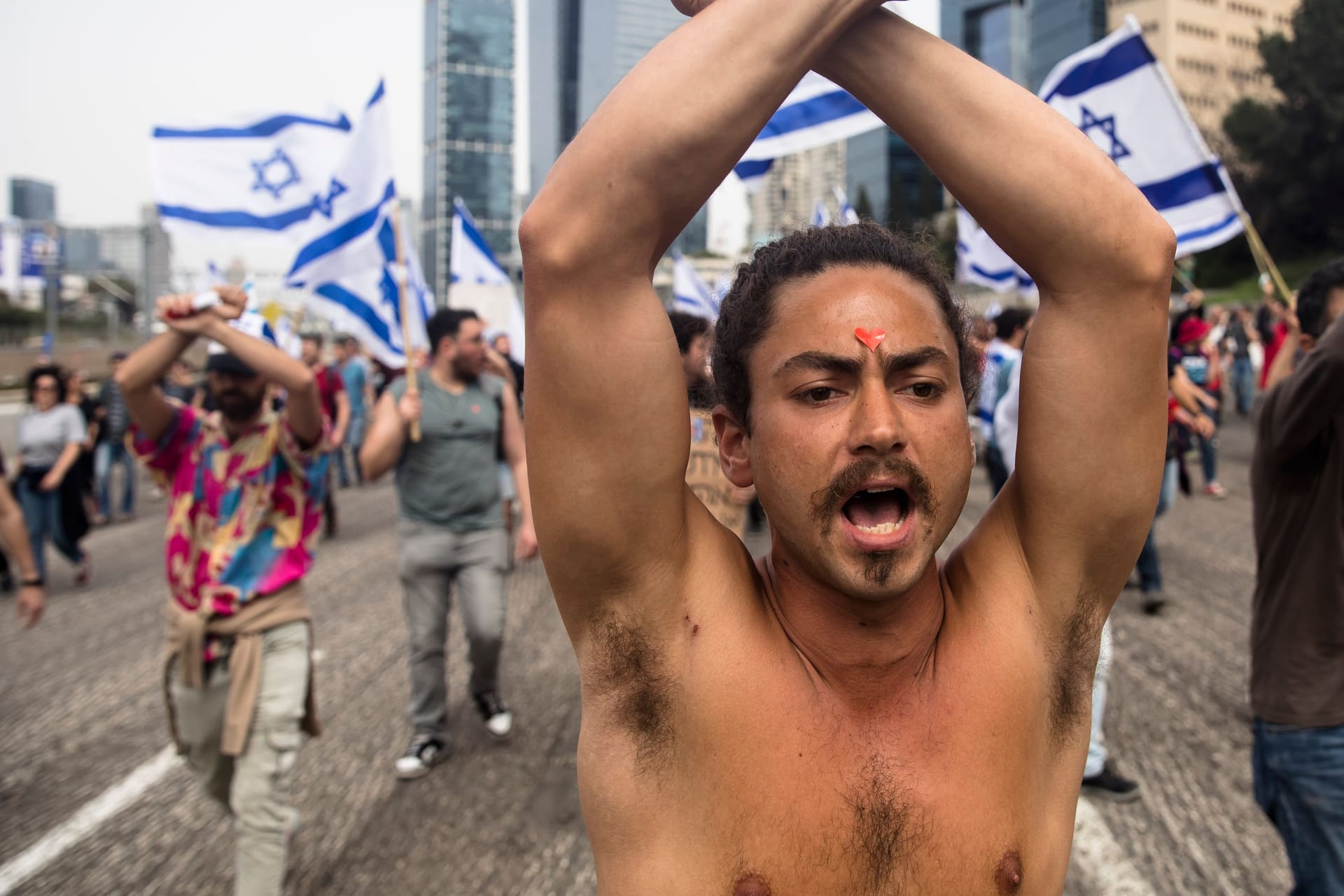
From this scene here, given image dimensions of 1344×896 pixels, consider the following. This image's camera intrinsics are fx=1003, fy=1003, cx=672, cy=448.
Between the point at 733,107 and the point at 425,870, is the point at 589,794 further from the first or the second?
the point at 425,870

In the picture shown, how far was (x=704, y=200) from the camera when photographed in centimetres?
128

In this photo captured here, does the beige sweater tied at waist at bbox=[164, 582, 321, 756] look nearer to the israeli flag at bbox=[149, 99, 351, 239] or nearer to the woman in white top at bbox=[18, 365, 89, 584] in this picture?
the israeli flag at bbox=[149, 99, 351, 239]

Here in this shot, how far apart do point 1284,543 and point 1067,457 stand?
1856 mm

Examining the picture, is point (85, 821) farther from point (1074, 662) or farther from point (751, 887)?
point (1074, 662)

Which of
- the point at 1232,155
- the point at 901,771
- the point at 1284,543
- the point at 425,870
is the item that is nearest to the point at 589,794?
the point at 901,771

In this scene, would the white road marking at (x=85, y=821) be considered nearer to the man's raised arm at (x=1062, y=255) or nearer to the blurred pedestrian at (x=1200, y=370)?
the man's raised arm at (x=1062, y=255)

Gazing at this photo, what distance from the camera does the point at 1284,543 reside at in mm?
2816

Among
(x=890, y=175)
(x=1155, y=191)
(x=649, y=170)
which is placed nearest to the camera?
(x=649, y=170)

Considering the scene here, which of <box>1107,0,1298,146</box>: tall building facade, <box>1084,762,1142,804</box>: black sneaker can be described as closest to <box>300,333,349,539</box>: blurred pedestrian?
<box>1084,762,1142,804</box>: black sneaker

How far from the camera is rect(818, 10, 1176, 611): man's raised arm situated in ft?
4.30

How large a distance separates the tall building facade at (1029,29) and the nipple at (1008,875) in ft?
216

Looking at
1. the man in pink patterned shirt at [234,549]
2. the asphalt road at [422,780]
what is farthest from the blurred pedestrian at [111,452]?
the man in pink patterned shirt at [234,549]

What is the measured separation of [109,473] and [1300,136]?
37.2m

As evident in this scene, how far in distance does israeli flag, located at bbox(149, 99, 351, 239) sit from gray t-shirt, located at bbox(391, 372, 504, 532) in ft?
5.51
